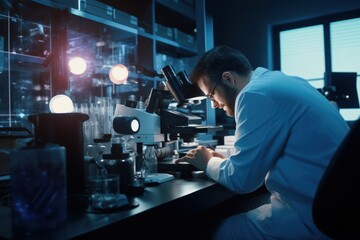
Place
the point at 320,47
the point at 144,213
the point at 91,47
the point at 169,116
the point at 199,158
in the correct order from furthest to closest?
the point at 320,47, the point at 91,47, the point at 169,116, the point at 199,158, the point at 144,213

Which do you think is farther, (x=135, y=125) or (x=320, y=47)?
(x=320, y=47)

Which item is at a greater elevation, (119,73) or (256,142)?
(119,73)

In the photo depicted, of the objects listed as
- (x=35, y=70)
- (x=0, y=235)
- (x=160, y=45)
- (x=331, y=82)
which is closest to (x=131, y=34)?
(x=160, y=45)

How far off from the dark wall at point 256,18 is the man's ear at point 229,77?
2.50 m

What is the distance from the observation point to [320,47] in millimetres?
3832

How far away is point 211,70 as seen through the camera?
1.40 metres

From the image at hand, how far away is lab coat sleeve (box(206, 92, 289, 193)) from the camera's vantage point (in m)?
1.06

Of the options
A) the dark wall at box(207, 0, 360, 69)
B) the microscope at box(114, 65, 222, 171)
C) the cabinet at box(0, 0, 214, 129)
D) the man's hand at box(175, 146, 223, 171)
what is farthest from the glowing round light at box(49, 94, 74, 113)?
the dark wall at box(207, 0, 360, 69)

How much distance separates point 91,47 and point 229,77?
1719mm

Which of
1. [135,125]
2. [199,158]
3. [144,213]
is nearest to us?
[144,213]

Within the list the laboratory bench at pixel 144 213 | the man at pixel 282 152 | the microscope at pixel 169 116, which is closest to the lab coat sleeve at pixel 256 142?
the man at pixel 282 152

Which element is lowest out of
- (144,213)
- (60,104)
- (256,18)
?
(144,213)

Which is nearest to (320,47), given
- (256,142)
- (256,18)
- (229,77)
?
(256,18)

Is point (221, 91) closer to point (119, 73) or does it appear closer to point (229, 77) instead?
point (229, 77)
